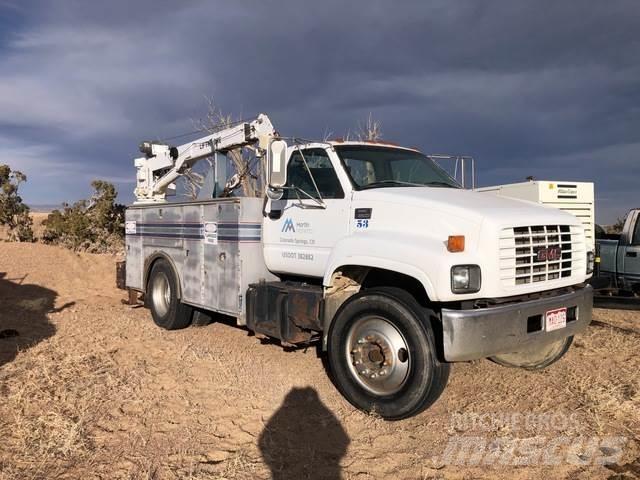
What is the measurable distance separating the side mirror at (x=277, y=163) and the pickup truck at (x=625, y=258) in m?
7.32

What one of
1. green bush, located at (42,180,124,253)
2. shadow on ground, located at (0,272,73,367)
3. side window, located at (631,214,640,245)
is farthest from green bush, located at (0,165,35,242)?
side window, located at (631,214,640,245)

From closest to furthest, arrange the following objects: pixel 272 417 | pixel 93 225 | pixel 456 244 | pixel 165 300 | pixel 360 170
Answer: pixel 456 244
pixel 272 417
pixel 360 170
pixel 165 300
pixel 93 225

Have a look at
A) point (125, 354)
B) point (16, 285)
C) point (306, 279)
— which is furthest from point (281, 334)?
point (16, 285)

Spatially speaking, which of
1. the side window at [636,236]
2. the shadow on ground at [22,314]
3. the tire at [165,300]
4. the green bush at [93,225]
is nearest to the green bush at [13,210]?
the green bush at [93,225]

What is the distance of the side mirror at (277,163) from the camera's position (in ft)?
17.8

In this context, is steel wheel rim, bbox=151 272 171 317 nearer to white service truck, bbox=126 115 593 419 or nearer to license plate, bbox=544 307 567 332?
white service truck, bbox=126 115 593 419

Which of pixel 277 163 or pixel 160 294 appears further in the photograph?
pixel 160 294

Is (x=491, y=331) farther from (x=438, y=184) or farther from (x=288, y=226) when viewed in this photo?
(x=288, y=226)

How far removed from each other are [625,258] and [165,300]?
8237mm

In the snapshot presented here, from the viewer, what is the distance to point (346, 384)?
509 centimetres

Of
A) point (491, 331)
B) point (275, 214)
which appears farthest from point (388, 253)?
point (275, 214)

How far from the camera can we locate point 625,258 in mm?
10344

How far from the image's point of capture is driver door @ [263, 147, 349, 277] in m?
5.57

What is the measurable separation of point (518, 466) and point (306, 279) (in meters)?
3.01
